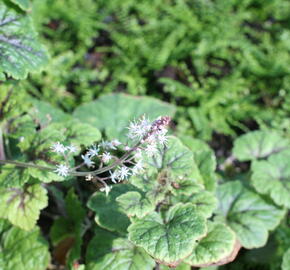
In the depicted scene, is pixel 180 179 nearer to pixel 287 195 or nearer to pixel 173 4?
pixel 287 195

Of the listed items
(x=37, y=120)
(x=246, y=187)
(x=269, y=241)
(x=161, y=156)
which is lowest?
(x=269, y=241)

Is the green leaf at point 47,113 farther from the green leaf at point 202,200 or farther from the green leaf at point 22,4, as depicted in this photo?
the green leaf at point 202,200

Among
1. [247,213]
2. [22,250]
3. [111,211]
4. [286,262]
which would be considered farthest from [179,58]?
[22,250]

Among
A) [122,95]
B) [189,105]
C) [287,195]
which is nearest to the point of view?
[287,195]

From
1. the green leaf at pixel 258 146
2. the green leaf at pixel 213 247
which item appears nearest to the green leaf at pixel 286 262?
the green leaf at pixel 213 247

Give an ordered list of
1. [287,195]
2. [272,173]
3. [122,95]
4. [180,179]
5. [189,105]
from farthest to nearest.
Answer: [189,105]
[122,95]
[272,173]
[287,195]
[180,179]

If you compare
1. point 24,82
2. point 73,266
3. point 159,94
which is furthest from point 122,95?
point 73,266

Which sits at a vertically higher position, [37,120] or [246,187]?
[37,120]
